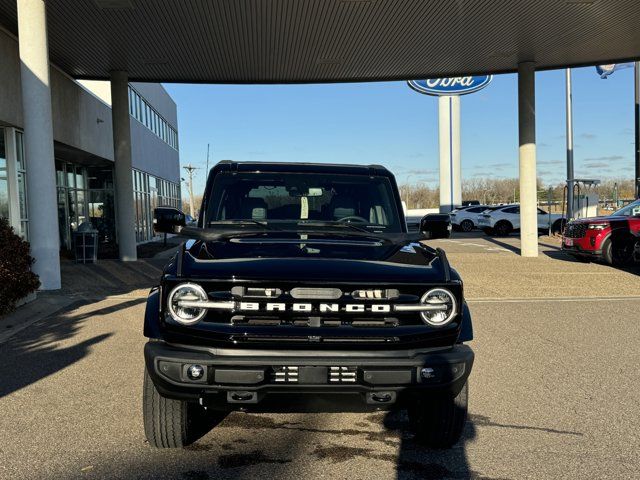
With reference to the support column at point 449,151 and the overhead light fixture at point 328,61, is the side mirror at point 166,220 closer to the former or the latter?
the overhead light fixture at point 328,61

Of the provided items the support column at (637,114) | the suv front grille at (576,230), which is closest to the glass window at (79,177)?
the suv front grille at (576,230)

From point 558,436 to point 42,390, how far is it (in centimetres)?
412

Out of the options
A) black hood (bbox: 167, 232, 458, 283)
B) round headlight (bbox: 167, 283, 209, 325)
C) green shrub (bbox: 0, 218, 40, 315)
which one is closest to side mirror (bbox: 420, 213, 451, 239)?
black hood (bbox: 167, 232, 458, 283)

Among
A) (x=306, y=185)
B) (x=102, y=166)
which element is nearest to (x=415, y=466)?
(x=306, y=185)

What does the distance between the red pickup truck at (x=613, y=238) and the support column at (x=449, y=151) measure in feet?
103

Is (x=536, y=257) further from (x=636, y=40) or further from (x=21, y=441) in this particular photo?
(x=21, y=441)

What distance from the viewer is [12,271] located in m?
8.41

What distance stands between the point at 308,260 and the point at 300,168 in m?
1.64

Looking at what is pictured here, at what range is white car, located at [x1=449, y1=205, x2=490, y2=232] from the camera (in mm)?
34841

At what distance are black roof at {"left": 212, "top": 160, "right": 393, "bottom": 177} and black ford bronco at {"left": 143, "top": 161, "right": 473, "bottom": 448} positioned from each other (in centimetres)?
129

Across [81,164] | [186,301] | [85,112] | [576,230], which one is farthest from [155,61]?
[186,301]

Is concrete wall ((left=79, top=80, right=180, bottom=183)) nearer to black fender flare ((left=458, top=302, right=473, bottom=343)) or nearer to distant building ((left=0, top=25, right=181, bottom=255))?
distant building ((left=0, top=25, right=181, bottom=255))

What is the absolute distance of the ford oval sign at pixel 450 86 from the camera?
1581 inches

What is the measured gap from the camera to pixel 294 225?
4.41m
